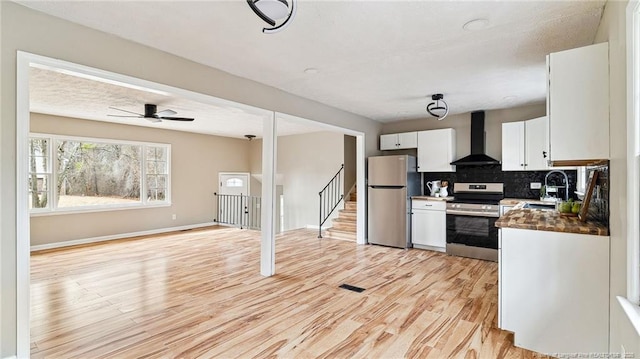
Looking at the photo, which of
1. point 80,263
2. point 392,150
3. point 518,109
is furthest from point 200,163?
point 518,109

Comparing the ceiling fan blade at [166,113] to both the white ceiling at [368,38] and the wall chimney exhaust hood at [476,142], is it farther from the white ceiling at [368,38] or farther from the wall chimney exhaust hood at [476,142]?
the wall chimney exhaust hood at [476,142]

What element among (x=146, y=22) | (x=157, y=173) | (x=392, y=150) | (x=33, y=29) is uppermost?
(x=146, y=22)

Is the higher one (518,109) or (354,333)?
(518,109)

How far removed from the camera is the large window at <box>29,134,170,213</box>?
18.6 feet

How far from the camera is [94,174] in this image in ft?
20.9

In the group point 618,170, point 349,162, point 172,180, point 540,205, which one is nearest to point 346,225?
point 349,162

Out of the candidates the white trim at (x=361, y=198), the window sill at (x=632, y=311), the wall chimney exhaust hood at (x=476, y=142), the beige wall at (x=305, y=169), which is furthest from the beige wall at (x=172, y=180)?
the window sill at (x=632, y=311)

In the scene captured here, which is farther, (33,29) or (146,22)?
(146,22)

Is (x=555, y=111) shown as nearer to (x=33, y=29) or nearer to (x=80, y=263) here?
(x=33, y=29)

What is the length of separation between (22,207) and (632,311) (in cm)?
366

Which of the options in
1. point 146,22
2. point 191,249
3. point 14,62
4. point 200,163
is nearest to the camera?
point 14,62

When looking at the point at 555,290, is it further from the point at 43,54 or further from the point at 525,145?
the point at 43,54

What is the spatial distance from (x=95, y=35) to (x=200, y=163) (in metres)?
5.78

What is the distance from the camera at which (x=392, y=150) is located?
6.45 m
